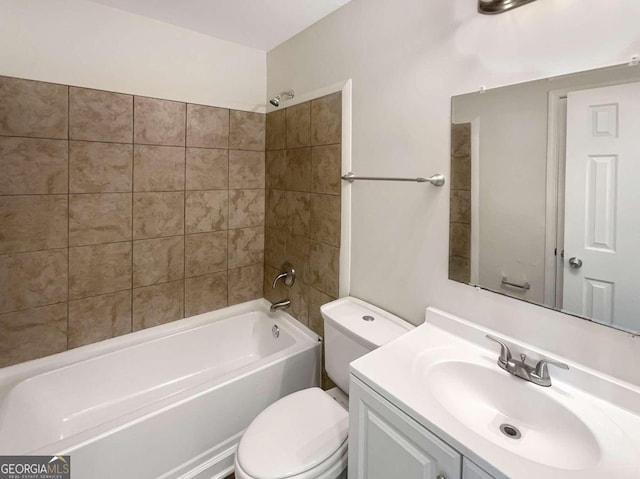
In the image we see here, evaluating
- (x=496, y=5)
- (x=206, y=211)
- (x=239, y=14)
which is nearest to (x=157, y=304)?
(x=206, y=211)

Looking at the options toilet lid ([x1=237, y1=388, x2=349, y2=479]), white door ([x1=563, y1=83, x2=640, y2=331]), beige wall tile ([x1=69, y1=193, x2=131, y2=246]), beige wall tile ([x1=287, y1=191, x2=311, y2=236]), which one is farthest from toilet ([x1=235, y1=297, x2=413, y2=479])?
beige wall tile ([x1=69, y1=193, x2=131, y2=246])

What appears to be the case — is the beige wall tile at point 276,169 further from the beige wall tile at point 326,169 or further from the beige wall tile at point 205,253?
the beige wall tile at point 205,253

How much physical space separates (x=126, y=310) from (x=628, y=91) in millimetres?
2483

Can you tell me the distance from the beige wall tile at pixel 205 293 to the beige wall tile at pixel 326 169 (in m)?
1.01

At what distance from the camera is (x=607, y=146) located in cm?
90

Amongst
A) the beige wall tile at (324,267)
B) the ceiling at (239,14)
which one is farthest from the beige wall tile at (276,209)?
the ceiling at (239,14)

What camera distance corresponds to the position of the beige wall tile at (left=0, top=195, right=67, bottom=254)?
1.64 meters

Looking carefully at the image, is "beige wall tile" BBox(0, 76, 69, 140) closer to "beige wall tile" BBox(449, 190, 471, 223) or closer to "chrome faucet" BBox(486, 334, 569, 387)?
"beige wall tile" BBox(449, 190, 471, 223)

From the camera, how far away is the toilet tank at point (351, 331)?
141 centimetres

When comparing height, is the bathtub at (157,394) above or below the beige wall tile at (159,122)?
below

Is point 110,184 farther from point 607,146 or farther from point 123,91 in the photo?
point 607,146

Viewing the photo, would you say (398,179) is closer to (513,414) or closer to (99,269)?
(513,414)

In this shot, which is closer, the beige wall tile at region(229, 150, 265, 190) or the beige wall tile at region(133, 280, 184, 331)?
the beige wall tile at region(133, 280, 184, 331)

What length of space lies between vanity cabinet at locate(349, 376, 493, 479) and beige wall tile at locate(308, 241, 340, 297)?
85cm
